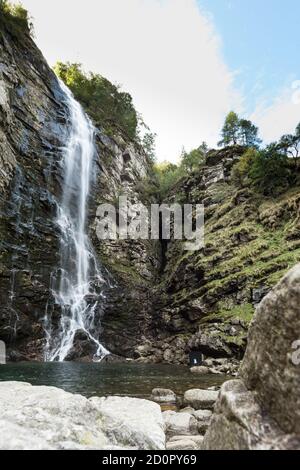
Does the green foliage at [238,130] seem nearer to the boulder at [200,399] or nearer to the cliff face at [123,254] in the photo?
the cliff face at [123,254]

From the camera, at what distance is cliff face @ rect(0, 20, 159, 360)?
30.8 metres

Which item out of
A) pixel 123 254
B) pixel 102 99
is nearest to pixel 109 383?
pixel 123 254

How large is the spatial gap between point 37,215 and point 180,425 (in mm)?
31439

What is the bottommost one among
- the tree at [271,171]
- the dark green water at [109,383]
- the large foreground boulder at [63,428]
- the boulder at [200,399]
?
the dark green water at [109,383]

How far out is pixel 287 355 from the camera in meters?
2.63

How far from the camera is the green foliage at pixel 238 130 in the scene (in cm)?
6438

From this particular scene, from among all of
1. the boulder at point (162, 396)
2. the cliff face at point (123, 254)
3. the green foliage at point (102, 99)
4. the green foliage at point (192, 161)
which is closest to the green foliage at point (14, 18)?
the cliff face at point (123, 254)

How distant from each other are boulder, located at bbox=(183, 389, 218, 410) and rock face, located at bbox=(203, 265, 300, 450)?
10.1 metres

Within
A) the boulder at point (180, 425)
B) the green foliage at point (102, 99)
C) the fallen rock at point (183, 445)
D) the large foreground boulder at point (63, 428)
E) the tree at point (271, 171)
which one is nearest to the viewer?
the large foreground boulder at point (63, 428)

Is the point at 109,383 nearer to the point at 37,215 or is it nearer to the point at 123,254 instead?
the point at 37,215

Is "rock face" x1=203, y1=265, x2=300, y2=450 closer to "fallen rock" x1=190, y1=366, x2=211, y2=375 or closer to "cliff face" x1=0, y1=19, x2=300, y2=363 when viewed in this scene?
"fallen rock" x1=190, y1=366, x2=211, y2=375

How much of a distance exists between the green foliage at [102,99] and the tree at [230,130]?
18170mm

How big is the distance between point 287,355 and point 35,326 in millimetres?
31088
